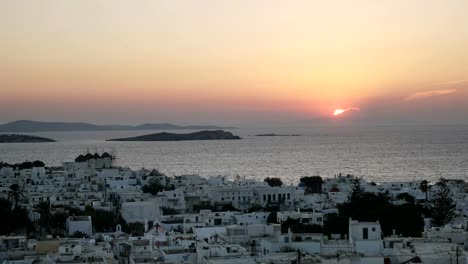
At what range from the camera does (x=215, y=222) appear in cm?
3009

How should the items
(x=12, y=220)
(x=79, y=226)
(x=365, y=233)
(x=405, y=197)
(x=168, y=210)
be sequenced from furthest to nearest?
1. (x=405, y=197)
2. (x=168, y=210)
3. (x=12, y=220)
4. (x=79, y=226)
5. (x=365, y=233)

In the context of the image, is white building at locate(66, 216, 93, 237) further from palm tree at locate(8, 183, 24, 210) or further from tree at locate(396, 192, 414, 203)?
tree at locate(396, 192, 414, 203)

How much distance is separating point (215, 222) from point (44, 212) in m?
8.90

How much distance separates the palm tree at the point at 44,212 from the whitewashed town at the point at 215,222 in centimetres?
9

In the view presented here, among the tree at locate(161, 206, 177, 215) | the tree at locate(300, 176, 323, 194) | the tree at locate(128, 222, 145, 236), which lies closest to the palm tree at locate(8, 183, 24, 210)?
the tree at locate(128, 222, 145, 236)

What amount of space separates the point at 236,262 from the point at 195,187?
29.7 metres

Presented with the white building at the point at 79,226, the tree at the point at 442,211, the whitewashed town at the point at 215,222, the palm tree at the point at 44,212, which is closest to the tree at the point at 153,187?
the whitewashed town at the point at 215,222

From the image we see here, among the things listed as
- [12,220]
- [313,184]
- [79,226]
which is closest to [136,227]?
[79,226]

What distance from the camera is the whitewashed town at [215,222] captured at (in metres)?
19.1

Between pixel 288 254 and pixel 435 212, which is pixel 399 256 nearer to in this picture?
pixel 288 254

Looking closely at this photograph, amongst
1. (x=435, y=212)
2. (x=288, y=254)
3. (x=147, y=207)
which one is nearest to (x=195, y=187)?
(x=147, y=207)

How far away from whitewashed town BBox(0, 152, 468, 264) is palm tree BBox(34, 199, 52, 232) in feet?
0.31

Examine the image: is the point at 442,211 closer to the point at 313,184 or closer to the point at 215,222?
the point at 215,222

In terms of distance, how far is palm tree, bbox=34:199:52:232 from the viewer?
1230 inches
